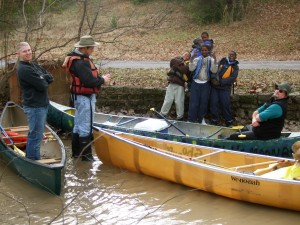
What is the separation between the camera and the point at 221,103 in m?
10.7

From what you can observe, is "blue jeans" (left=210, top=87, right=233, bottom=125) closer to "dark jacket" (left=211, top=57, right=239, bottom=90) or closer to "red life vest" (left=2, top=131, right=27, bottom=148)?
"dark jacket" (left=211, top=57, right=239, bottom=90)

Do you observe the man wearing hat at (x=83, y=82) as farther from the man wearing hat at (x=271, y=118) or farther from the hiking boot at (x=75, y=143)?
the man wearing hat at (x=271, y=118)

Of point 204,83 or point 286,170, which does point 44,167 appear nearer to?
point 286,170

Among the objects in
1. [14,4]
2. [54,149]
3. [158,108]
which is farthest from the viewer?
[14,4]

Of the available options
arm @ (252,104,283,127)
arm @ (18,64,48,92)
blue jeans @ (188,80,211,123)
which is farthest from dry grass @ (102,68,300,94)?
arm @ (18,64,48,92)

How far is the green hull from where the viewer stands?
8.43 metres

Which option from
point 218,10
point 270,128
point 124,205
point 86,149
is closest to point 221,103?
point 270,128

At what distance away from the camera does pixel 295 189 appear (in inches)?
261

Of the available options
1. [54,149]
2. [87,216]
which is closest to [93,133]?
[54,149]

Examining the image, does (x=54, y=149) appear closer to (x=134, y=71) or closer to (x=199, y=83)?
(x=199, y=83)

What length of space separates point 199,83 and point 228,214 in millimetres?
4049

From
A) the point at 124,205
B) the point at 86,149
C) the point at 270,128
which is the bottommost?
the point at 124,205

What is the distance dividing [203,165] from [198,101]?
3418 mm

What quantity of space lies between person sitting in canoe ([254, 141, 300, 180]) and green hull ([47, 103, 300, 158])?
41.0 inches
